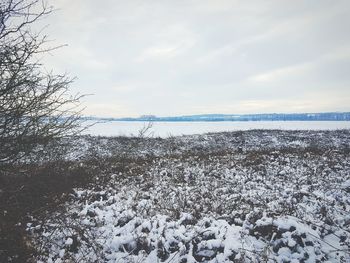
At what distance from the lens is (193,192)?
9219 millimetres

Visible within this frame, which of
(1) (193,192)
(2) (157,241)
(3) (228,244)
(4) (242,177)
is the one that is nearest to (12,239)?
(2) (157,241)

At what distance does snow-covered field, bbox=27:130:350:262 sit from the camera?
528cm

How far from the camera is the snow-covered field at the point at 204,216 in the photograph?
528cm

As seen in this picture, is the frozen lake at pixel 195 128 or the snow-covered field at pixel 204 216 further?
the frozen lake at pixel 195 128

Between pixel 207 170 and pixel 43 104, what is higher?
pixel 43 104

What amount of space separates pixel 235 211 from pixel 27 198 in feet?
16.3

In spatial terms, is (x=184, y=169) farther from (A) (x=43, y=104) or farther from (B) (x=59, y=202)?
(A) (x=43, y=104)

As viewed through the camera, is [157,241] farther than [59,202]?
No

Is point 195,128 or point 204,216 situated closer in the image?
point 204,216

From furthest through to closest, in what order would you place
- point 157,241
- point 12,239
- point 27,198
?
point 27,198 → point 157,241 → point 12,239

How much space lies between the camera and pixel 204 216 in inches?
267

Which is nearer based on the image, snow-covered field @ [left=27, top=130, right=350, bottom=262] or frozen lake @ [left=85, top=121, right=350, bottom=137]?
snow-covered field @ [left=27, top=130, right=350, bottom=262]

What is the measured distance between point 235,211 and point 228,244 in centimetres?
184

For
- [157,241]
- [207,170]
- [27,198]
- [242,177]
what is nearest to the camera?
[157,241]
